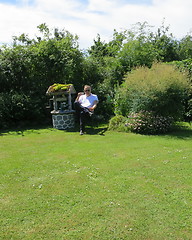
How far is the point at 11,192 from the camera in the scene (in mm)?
3588

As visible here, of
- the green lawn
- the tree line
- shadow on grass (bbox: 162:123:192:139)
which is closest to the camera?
the green lawn

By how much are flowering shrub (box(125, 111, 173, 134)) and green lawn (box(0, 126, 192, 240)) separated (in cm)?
128

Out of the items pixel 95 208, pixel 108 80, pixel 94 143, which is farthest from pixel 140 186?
pixel 108 80

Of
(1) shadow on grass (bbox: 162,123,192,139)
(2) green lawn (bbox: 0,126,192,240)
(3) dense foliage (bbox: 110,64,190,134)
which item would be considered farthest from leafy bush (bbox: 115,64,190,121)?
Answer: (2) green lawn (bbox: 0,126,192,240)

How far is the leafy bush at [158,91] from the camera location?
25.5 feet

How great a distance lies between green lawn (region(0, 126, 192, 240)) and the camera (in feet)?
8.70

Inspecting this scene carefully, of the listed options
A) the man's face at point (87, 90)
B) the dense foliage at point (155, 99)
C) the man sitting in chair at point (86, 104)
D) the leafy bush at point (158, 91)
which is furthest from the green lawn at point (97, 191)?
the man's face at point (87, 90)

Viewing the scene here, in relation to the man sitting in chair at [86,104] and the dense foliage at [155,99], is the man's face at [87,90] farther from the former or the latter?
the dense foliage at [155,99]

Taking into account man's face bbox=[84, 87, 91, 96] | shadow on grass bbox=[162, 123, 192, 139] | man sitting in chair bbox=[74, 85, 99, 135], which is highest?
man's face bbox=[84, 87, 91, 96]

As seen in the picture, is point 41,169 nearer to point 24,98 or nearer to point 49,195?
point 49,195

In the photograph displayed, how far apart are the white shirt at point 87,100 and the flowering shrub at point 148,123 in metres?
1.58

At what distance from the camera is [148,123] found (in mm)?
7656

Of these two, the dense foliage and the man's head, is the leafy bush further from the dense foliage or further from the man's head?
the man's head

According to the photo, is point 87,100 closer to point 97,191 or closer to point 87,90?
point 87,90
